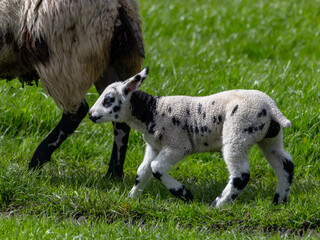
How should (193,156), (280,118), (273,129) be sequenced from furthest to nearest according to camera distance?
(193,156) < (273,129) < (280,118)

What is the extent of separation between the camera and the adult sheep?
505 centimetres

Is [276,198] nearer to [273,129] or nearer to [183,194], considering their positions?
[273,129]

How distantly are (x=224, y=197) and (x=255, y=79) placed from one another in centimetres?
251

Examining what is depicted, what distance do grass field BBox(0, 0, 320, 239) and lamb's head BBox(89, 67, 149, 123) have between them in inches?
23.6

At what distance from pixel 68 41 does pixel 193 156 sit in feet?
5.86

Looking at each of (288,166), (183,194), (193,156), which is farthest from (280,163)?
(193,156)

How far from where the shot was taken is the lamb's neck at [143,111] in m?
4.94

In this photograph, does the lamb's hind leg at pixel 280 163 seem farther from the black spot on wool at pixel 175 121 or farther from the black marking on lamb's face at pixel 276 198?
the black spot on wool at pixel 175 121

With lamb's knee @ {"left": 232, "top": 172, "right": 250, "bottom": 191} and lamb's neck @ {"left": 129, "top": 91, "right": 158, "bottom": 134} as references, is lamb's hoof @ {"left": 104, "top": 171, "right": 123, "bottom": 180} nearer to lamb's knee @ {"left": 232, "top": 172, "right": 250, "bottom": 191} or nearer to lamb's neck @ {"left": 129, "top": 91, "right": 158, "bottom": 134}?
lamb's neck @ {"left": 129, "top": 91, "right": 158, "bottom": 134}

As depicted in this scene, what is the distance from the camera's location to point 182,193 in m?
4.91

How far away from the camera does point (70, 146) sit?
6.22 metres

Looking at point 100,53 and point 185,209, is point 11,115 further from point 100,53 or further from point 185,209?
point 185,209

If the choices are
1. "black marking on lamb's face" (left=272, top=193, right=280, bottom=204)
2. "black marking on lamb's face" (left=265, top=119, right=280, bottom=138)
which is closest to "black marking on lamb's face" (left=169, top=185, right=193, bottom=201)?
"black marking on lamb's face" (left=272, top=193, right=280, bottom=204)

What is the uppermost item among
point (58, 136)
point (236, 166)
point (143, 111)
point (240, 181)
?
point (143, 111)
